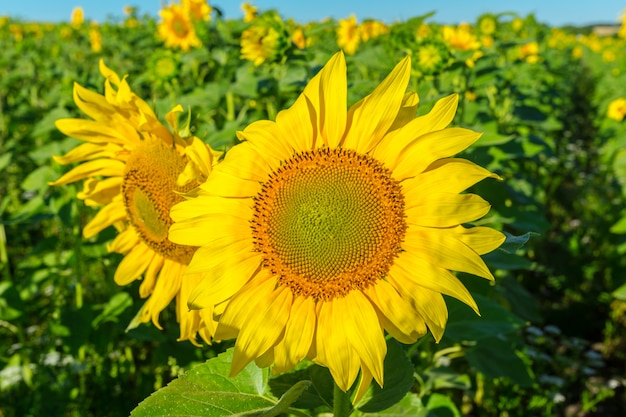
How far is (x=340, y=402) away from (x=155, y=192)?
62cm

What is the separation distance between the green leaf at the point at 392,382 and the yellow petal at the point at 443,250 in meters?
0.26

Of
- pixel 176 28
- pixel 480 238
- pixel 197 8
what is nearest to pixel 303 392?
pixel 480 238

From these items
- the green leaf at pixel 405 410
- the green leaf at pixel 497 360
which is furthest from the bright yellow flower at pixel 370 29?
the green leaf at pixel 405 410

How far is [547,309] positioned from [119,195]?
3.03 m

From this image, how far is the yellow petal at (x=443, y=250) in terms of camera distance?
1.01m

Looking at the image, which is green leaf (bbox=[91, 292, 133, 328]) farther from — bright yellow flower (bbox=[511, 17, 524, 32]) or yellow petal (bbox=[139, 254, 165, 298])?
bright yellow flower (bbox=[511, 17, 524, 32])

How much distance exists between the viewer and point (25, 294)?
267cm

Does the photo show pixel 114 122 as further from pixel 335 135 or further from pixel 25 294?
pixel 25 294

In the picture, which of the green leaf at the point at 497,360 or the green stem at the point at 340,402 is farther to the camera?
the green leaf at the point at 497,360

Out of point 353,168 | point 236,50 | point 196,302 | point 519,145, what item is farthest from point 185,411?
point 236,50

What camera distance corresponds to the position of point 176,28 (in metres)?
4.21

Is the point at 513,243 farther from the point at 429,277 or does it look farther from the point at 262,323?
the point at 262,323

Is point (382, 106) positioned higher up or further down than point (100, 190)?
higher up

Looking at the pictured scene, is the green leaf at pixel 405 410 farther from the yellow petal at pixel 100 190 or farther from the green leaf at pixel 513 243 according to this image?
the yellow petal at pixel 100 190
